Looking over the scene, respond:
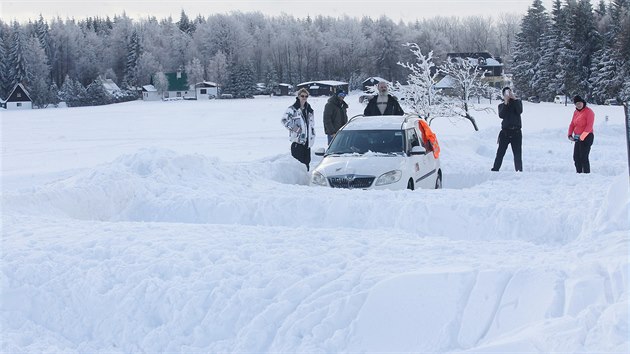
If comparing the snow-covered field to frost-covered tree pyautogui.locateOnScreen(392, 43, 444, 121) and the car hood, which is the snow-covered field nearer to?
the car hood

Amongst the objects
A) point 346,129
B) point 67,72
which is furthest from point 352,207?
point 67,72

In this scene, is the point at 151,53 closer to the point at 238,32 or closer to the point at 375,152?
the point at 238,32

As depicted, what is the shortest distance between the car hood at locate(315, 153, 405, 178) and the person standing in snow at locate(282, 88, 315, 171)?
1.90m

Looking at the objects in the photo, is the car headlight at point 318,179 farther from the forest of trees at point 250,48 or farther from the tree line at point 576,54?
the forest of trees at point 250,48

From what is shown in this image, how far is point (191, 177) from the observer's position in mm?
11750

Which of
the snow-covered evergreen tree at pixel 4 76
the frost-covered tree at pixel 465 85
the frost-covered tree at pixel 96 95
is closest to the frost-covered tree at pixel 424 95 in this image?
the frost-covered tree at pixel 465 85

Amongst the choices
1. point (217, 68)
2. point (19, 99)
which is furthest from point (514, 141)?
point (217, 68)

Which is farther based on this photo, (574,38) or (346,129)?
(574,38)

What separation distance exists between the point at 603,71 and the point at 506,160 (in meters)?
46.4

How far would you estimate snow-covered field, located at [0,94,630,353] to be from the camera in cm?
514

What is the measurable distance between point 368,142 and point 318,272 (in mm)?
6162

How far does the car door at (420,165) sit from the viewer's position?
1157cm

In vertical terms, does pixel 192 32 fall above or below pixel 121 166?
above

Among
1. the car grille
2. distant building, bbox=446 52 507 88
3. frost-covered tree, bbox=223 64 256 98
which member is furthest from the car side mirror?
distant building, bbox=446 52 507 88
